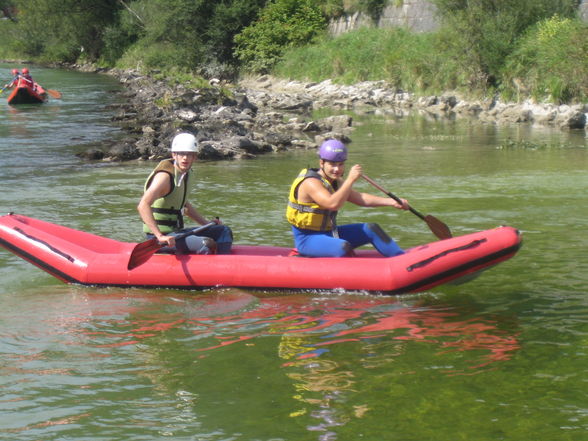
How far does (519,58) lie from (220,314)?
1742 centimetres

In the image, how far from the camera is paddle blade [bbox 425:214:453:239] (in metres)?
6.91

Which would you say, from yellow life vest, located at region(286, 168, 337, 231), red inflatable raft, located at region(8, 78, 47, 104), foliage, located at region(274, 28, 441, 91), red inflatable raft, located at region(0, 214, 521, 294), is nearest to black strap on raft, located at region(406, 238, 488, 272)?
red inflatable raft, located at region(0, 214, 521, 294)

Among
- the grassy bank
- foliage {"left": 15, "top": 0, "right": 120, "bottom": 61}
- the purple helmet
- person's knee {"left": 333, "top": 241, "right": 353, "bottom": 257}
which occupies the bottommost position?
person's knee {"left": 333, "top": 241, "right": 353, "bottom": 257}

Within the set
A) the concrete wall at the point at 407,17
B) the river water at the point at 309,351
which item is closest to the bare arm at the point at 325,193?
the river water at the point at 309,351

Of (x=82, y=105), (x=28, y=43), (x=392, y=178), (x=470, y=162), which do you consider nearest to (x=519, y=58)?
(x=470, y=162)

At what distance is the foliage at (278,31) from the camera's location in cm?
3469

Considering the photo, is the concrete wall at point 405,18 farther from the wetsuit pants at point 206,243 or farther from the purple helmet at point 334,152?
the purple helmet at point 334,152

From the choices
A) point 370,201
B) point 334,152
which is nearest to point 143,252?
point 334,152

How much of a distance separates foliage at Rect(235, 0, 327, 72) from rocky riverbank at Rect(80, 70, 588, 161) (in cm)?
420

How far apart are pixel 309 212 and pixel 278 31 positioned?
2949 cm

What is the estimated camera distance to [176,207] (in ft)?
21.9

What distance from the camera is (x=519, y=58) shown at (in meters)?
21.5

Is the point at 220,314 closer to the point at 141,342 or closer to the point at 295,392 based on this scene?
the point at 141,342

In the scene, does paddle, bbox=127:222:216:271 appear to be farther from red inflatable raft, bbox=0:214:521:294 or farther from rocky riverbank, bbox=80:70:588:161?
rocky riverbank, bbox=80:70:588:161
